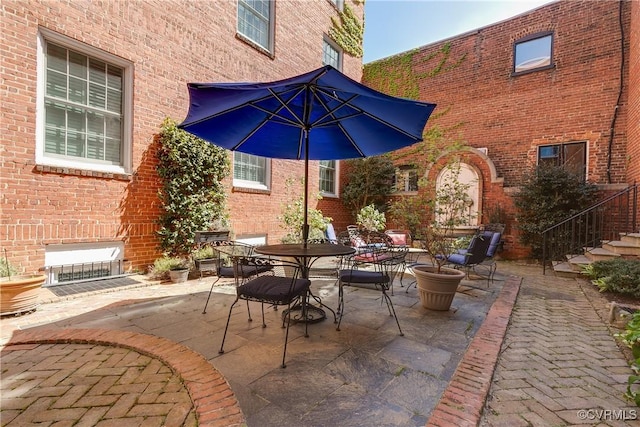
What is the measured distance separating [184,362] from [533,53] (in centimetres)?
1221

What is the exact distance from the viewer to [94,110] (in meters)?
4.70

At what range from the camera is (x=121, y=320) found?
3.27 metres

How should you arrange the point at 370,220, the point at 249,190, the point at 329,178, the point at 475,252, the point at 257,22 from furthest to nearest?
the point at 329,178
the point at 370,220
the point at 257,22
the point at 249,190
the point at 475,252

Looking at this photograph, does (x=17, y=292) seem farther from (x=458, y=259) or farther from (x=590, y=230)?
(x=590, y=230)

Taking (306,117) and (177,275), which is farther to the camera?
(177,275)

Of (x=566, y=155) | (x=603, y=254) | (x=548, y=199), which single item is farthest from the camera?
(x=566, y=155)

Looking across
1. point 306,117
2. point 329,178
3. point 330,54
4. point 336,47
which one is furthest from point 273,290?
point 336,47

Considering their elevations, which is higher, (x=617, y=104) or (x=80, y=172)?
(x=617, y=104)

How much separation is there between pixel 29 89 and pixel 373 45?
479 inches

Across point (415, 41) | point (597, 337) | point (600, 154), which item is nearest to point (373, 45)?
point (415, 41)

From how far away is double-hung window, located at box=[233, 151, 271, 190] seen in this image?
7078 mm

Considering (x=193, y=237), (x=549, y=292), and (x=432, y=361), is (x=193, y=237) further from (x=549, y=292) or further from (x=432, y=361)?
(x=549, y=292)

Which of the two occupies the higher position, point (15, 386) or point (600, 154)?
point (600, 154)

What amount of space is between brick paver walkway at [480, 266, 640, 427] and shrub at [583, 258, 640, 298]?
1.22 metres
